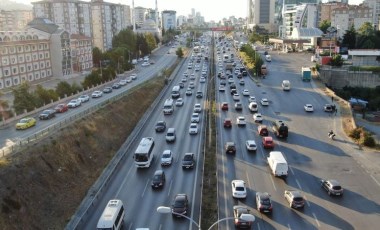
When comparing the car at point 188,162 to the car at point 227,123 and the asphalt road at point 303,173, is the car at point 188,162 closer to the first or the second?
the asphalt road at point 303,173

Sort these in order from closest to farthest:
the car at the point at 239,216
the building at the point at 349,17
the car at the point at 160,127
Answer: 1. the car at the point at 239,216
2. the car at the point at 160,127
3. the building at the point at 349,17

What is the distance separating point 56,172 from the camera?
121 feet

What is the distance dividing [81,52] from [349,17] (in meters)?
116

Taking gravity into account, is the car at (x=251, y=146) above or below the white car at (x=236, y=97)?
below

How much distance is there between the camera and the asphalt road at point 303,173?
1187 inches

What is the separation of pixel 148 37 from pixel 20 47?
83.9 meters

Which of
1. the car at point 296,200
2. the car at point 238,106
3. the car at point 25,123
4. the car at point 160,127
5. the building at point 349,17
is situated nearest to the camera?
the car at point 296,200

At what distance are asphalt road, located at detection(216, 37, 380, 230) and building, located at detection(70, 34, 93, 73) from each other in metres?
57.9

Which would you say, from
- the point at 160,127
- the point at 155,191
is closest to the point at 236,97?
the point at 160,127

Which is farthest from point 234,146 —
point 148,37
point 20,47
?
point 148,37

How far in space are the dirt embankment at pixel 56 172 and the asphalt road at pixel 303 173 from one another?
12563 millimetres

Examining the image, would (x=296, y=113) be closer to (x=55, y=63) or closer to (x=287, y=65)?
(x=287, y=65)

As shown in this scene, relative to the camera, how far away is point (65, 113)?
58.6 meters

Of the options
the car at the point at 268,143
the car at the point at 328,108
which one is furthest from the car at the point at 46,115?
the car at the point at 328,108
